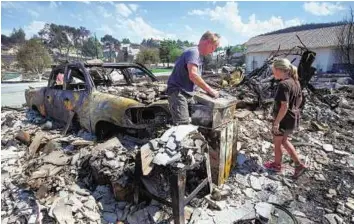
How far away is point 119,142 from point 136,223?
1.38 m

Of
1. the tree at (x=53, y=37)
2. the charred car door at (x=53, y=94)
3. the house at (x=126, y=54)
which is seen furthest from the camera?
the tree at (x=53, y=37)

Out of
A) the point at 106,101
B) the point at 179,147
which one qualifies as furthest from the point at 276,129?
the point at 106,101

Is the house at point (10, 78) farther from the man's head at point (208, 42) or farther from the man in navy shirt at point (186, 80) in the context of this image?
the man's head at point (208, 42)

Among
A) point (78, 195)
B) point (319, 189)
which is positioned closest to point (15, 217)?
point (78, 195)

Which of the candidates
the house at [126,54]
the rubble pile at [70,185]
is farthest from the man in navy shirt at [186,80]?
the house at [126,54]

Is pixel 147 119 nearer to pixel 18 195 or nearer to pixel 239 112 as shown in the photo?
pixel 18 195

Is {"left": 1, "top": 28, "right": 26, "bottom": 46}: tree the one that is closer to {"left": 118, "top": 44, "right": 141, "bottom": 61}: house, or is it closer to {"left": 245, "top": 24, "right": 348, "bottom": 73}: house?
{"left": 118, "top": 44, "right": 141, "bottom": 61}: house

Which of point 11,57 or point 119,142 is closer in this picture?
point 119,142

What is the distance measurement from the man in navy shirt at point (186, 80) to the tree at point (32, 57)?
29.3m

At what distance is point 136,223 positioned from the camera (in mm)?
2945

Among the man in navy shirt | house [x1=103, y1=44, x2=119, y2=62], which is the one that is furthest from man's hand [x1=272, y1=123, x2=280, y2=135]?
house [x1=103, y1=44, x2=119, y2=62]

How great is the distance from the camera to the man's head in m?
3.31

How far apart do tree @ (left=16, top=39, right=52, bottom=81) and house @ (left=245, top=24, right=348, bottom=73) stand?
24.4m

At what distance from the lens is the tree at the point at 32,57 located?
1123 inches
